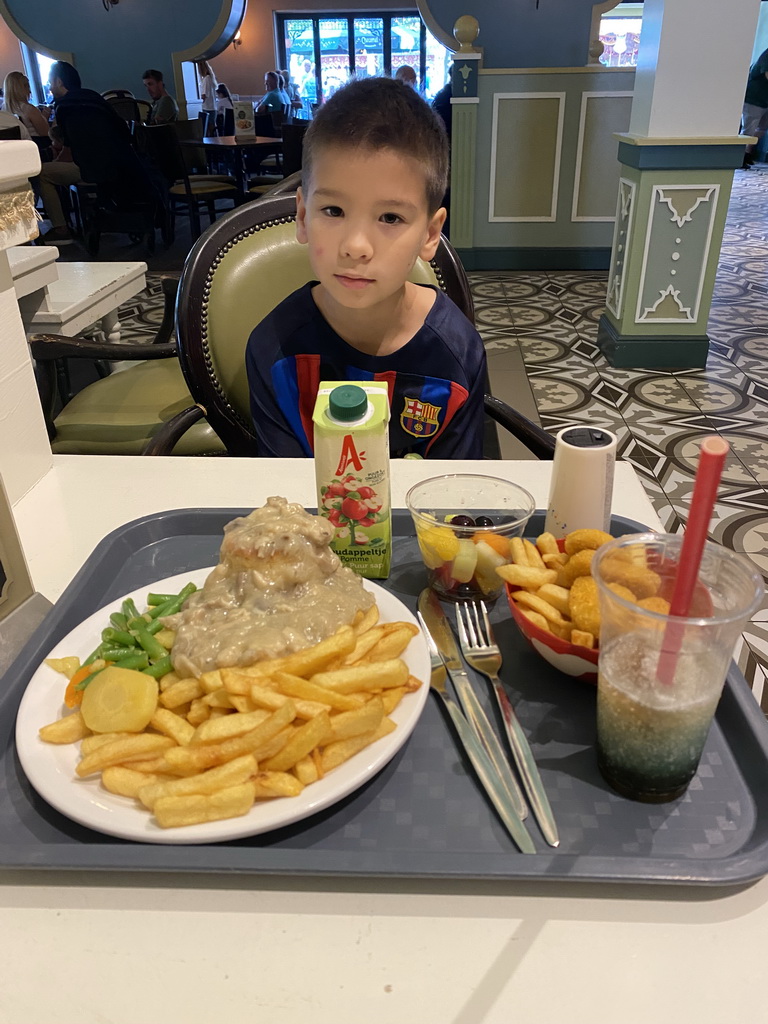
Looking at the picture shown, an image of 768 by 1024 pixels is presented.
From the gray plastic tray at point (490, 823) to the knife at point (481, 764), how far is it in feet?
0.04

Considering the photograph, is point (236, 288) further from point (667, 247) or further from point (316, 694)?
point (667, 247)

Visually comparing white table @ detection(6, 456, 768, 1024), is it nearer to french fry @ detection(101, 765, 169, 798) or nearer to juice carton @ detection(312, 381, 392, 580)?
french fry @ detection(101, 765, 169, 798)

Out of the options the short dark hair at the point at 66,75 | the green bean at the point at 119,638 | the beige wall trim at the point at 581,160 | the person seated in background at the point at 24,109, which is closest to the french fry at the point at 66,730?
the green bean at the point at 119,638

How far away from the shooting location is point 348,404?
2.95ft

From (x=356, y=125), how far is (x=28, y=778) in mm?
1069

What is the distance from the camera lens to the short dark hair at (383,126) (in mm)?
1234

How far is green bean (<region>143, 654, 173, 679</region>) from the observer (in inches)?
30.0

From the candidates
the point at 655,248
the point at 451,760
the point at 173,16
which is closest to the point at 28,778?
the point at 451,760

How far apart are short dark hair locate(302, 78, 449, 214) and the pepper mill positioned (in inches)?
23.5

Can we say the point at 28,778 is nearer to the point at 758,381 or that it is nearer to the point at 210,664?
the point at 210,664

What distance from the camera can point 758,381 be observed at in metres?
4.02

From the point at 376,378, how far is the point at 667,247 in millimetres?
3083

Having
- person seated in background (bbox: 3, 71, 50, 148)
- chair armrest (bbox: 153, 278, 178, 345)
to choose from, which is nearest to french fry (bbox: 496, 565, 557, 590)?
chair armrest (bbox: 153, 278, 178, 345)

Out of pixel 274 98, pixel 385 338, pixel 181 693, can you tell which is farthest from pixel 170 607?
pixel 274 98
